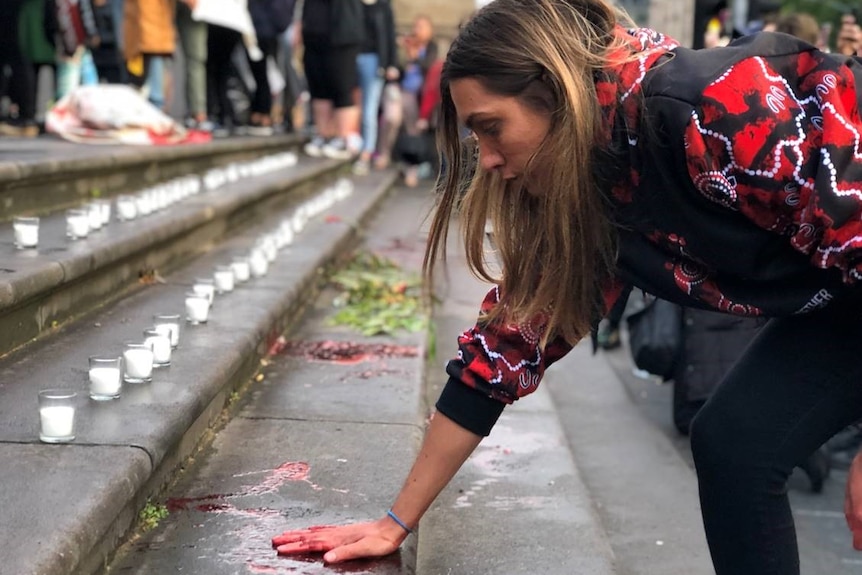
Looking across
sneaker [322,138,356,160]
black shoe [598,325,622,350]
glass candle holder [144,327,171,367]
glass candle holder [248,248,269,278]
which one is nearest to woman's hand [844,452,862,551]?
glass candle holder [144,327,171,367]

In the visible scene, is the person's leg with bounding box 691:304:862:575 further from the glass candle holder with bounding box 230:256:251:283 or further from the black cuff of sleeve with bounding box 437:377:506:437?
the glass candle holder with bounding box 230:256:251:283

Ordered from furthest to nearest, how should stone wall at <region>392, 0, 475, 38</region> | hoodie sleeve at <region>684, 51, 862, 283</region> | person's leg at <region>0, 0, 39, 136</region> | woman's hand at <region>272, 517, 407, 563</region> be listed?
stone wall at <region>392, 0, 475, 38</region> < person's leg at <region>0, 0, 39, 136</region> < woman's hand at <region>272, 517, 407, 563</region> < hoodie sleeve at <region>684, 51, 862, 283</region>

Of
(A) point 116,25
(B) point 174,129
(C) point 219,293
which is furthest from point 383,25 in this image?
(C) point 219,293

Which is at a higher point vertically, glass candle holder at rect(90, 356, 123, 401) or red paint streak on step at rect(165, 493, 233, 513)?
glass candle holder at rect(90, 356, 123, 401)

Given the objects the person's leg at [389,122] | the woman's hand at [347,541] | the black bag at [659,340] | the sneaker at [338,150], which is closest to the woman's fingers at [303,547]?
the woman's hand at [347,541]

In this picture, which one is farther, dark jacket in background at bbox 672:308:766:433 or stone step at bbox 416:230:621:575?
dark jacket in background at bbox 672:308:766:433

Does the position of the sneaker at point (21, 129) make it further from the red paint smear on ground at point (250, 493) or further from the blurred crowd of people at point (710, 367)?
the red paint smear on ground at point (250, 493)

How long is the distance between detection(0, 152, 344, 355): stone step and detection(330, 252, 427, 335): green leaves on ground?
64cm

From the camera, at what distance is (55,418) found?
2.53 meters

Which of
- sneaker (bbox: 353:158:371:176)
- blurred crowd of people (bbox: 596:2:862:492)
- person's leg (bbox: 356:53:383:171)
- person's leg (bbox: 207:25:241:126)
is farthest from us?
person's leg (bbox: 356:53:383:171)

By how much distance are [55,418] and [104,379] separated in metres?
0.32

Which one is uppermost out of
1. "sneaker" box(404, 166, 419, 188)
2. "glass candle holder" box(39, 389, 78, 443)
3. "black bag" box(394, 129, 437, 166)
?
"glass candle holder" box(39, 389, 78, 443)

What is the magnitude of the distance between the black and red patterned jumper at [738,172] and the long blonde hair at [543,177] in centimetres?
5

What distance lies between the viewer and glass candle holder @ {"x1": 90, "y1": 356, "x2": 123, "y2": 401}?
2.84 meters
